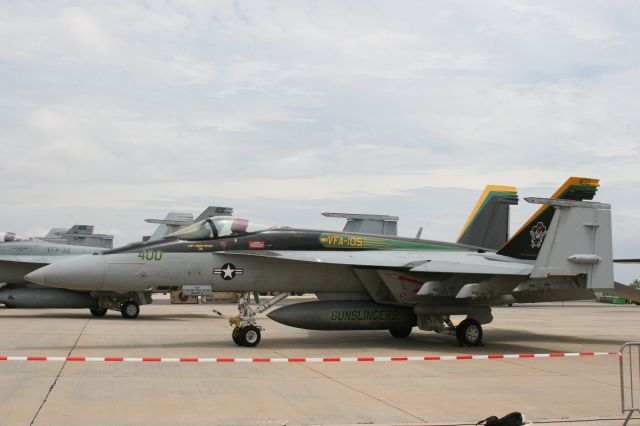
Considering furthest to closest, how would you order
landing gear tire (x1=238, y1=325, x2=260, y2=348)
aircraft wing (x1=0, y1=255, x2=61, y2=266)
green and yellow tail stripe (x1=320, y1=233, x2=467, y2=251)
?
aircraft wing (x1=0, y1=255, x2=61, y2=266)
green and yellow tail stripe (x1=320, y1=233, x2=467, y2=251)
landing gear tire (x1=238, y1=325, x2=260, y2=348)

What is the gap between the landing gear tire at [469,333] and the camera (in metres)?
14.2

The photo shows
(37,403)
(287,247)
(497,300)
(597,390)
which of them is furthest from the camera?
(497,300)

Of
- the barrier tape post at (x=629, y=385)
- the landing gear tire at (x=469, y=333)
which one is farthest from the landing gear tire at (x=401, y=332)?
the barrier tape post at (x=629, y=385)

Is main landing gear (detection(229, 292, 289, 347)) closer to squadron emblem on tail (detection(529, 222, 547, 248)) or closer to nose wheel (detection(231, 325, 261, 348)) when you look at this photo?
nose wheel (detection(231, 325, 261, 348))

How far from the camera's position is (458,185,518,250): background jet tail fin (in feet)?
58.3

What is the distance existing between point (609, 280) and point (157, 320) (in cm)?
1353

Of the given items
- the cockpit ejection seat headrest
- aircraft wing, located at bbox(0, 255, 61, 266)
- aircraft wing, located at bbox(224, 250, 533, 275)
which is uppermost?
the cockpit ejection seat headrest

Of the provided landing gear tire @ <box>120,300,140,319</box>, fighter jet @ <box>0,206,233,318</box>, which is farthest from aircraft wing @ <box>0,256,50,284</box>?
landing gear tire @ <box>120,300,140,319</box>

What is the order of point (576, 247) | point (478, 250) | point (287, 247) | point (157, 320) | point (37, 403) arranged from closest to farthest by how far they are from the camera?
point (37, 403) < point (576, 247) < point (287, 247) < point (478, 250) < point (157, 320)

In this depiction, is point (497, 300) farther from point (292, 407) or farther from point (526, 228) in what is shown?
point (292, 407)

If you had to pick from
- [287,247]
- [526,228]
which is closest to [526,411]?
[287,247]

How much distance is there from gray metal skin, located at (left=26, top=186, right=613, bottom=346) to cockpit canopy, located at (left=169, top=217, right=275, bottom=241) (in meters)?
0.11

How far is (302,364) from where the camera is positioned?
10664mm

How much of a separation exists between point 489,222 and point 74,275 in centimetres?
993
